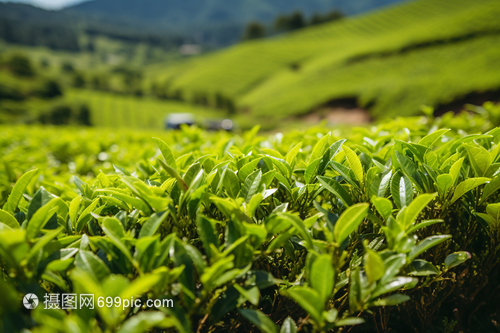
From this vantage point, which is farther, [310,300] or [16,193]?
[16,193]

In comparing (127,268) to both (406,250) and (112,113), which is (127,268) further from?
(112,113)

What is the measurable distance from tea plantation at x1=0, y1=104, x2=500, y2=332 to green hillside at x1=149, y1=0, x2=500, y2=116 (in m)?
23.6

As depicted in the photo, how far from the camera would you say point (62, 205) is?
4.06 ft

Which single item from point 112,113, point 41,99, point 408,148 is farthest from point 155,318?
point 41,99

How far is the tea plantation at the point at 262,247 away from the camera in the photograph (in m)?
0.86

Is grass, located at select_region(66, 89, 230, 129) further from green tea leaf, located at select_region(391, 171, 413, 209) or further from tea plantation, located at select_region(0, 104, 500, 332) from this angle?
green tea leaf, located at select_region(391, 171, 413, 209)

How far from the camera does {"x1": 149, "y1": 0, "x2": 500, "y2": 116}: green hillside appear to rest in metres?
23.0

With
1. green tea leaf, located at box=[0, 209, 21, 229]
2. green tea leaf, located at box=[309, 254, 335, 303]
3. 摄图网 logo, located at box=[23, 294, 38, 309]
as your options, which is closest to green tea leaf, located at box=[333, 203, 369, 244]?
green tea leaf, located at box=[309, 254, 335, 303]

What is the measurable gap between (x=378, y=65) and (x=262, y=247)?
36977 millimetres

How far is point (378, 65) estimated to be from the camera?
33.0 meters

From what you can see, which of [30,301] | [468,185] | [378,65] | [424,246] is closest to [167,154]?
[30,301]

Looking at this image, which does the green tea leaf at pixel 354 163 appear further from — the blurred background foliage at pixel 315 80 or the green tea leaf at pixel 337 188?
the blurred background foliage at pixel 315 80

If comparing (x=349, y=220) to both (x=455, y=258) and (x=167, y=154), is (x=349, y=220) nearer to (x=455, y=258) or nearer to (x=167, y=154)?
(x=455, y=258)

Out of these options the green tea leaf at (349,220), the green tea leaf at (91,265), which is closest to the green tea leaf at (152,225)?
the green tea leaf at (91,265)
